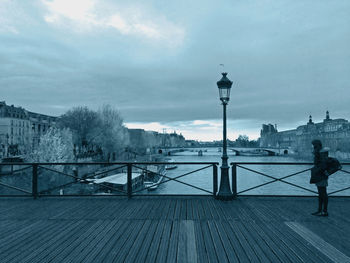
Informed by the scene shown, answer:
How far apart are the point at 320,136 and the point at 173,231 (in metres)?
134

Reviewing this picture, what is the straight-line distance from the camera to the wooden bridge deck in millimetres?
3871

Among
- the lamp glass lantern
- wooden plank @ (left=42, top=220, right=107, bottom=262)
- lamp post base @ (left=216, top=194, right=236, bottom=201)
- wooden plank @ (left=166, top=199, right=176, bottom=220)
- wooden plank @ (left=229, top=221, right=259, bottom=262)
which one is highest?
the lamp glass lantern

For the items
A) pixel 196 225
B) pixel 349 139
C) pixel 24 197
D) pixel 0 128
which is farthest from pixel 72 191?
pixel 349 139

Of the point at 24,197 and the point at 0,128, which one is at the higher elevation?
the point at 0,128

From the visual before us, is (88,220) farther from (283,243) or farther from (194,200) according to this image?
(283,243)

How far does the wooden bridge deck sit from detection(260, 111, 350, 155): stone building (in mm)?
96940

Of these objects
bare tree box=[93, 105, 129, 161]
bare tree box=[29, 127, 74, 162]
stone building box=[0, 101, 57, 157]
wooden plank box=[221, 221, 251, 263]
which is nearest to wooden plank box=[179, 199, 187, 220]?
wooden plank box=[221, 221, 251, 263]

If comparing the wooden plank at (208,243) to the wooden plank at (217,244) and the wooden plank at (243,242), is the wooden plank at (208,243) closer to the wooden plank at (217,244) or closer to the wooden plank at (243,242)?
the wooden plank at (217,244)

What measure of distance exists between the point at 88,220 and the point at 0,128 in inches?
3199

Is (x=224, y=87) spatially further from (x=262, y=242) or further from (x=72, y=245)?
(x=72, y=245)

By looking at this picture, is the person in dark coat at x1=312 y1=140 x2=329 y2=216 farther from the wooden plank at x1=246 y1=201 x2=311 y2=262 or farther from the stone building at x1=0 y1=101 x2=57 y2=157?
the stone building at x1=0 y1=101 x2=57 y2=157

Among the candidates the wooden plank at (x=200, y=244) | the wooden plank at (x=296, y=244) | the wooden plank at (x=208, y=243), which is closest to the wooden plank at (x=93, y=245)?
the wooden plank at (x=200, y=244)

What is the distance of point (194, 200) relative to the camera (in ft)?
23.9

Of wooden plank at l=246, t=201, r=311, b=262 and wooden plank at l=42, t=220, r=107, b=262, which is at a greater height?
wooden plank at l=246, t=201, r=311, b=262
